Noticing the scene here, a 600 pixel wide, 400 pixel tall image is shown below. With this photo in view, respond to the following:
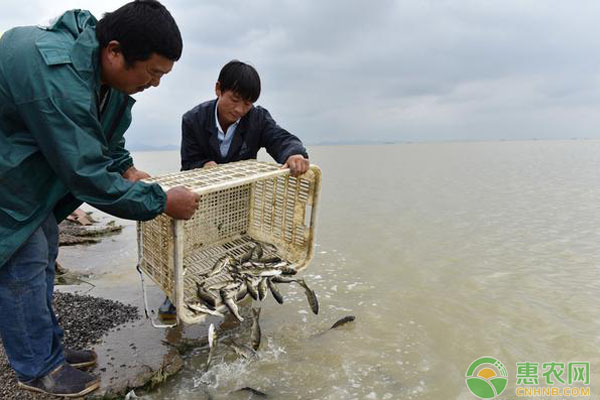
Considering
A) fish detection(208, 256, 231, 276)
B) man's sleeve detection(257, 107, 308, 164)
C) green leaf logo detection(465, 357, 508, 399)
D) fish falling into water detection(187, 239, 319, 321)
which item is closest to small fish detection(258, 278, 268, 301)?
fish falling into water detection(187, 239, 319, 321)

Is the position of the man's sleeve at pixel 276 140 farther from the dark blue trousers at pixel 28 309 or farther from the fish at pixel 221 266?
the dark blue trousers at pixel 28 309

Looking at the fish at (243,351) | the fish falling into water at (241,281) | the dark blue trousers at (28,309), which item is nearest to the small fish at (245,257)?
the fish falling into water at (241,281)

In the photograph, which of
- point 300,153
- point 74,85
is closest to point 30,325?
point 74,85

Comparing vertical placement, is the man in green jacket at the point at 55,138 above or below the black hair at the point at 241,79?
below

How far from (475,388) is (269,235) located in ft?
8.52

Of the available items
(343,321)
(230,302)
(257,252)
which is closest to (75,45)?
(230,302)

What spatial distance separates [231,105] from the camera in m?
4.12

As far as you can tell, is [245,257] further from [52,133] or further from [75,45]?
[75,45]

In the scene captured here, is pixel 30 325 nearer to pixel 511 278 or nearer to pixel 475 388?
pixel 475 388

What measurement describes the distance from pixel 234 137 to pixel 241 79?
85cm

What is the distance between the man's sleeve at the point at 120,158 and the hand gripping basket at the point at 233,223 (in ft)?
1.08

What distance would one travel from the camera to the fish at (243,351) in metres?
3.71

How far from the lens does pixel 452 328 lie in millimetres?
4457

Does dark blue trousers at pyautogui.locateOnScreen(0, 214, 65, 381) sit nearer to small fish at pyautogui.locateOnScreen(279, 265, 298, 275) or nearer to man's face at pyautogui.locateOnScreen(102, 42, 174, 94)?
man's face at pyautogui.locateOnScreen(102, 42, 174, 94)
